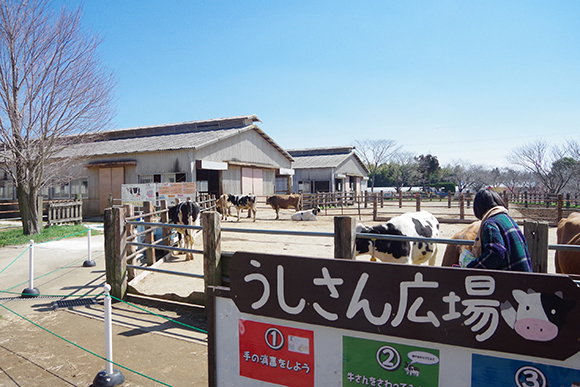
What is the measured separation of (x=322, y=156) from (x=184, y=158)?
21264mm

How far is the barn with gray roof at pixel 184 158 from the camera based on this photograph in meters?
19.4

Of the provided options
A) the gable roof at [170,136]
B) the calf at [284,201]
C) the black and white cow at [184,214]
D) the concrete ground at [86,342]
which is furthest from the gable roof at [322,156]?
the concrete ground at [86,342]

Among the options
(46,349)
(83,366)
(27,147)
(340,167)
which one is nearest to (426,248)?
(83,366)

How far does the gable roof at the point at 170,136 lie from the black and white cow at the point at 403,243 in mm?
14562

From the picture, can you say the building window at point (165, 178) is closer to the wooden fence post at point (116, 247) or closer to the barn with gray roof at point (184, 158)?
the barn with gray roof at point (184, 158)

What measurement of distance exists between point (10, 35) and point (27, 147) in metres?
3.58

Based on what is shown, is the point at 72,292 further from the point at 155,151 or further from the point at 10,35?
the point at 155,151

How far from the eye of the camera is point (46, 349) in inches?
155

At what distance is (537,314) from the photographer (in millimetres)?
1664

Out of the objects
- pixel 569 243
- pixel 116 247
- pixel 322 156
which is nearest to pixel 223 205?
pixel 116 247

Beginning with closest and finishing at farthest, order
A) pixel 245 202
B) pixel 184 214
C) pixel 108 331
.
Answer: pixel 108 331 < pixel 184 214 < pixel 245 202

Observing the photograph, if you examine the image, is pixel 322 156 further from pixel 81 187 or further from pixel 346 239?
pixel 346 239

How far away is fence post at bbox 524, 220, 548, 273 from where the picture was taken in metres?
2.47

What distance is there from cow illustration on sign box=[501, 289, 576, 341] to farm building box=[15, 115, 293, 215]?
17.8 metres
